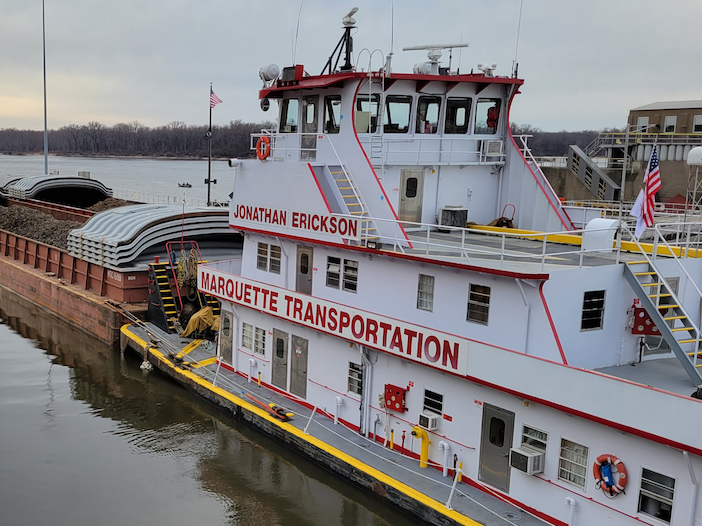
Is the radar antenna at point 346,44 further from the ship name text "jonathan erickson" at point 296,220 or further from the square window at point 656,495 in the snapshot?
the square window at point 656,495

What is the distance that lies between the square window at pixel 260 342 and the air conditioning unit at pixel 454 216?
16.5ft

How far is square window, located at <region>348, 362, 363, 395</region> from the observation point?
45.8 ft

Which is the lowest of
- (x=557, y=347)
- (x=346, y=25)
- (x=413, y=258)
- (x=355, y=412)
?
(x=355, y=412)

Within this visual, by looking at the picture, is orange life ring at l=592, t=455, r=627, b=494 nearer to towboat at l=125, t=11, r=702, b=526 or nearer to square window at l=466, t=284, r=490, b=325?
towboat at l=125, t=11, r=702, b=526

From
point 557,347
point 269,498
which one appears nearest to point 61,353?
point 269,498

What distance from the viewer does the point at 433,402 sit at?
1252cm

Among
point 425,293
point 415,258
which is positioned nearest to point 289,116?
point 415,258

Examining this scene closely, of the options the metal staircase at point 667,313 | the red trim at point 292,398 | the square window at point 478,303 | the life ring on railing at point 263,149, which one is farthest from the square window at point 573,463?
the life ring on railing at point 263,149

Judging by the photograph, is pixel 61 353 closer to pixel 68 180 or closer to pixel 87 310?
pixel 87 310

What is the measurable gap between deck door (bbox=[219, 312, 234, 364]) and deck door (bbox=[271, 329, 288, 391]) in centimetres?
192

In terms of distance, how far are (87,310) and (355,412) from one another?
13741 millimetres

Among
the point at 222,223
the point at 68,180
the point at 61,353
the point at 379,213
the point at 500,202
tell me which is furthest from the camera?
the point at 68,180

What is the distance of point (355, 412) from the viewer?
14234 mm

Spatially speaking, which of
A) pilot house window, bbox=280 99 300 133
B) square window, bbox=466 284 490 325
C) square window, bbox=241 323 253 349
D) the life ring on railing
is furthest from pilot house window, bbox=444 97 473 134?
square window, bbox=241 323 253 349
